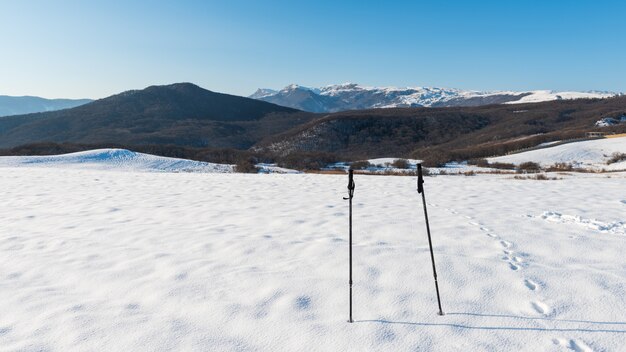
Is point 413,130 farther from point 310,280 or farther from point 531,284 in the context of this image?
point 310,280

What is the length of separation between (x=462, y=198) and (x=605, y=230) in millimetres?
4757

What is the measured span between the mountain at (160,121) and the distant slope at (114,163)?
63283 millimetres

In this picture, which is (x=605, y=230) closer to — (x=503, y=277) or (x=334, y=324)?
(x=503, y=277)

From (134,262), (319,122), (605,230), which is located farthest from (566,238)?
(319,122)

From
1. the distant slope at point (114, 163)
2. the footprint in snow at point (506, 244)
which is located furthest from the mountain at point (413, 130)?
the footprint in snow at point (506, 244)

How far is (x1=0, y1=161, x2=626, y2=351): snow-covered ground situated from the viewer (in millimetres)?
3676

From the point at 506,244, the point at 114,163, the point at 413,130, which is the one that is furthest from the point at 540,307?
the point at 413,130

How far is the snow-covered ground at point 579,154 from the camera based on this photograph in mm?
33938

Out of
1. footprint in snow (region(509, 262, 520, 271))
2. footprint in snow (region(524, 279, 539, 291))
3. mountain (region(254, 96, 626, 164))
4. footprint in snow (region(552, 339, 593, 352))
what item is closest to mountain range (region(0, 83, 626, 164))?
mountain (region(254, 96, 626, 164))

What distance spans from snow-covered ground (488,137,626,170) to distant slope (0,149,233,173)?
28011 mm

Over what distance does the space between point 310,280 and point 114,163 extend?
3215 cm

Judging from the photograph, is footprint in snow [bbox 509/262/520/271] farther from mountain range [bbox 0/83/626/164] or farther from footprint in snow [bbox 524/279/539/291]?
A: mountain range [bbox 0/83/626/164]

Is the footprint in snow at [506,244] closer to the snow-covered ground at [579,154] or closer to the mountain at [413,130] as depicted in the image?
the snow-covered ground at [579,154]

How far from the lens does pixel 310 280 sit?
5.01m
